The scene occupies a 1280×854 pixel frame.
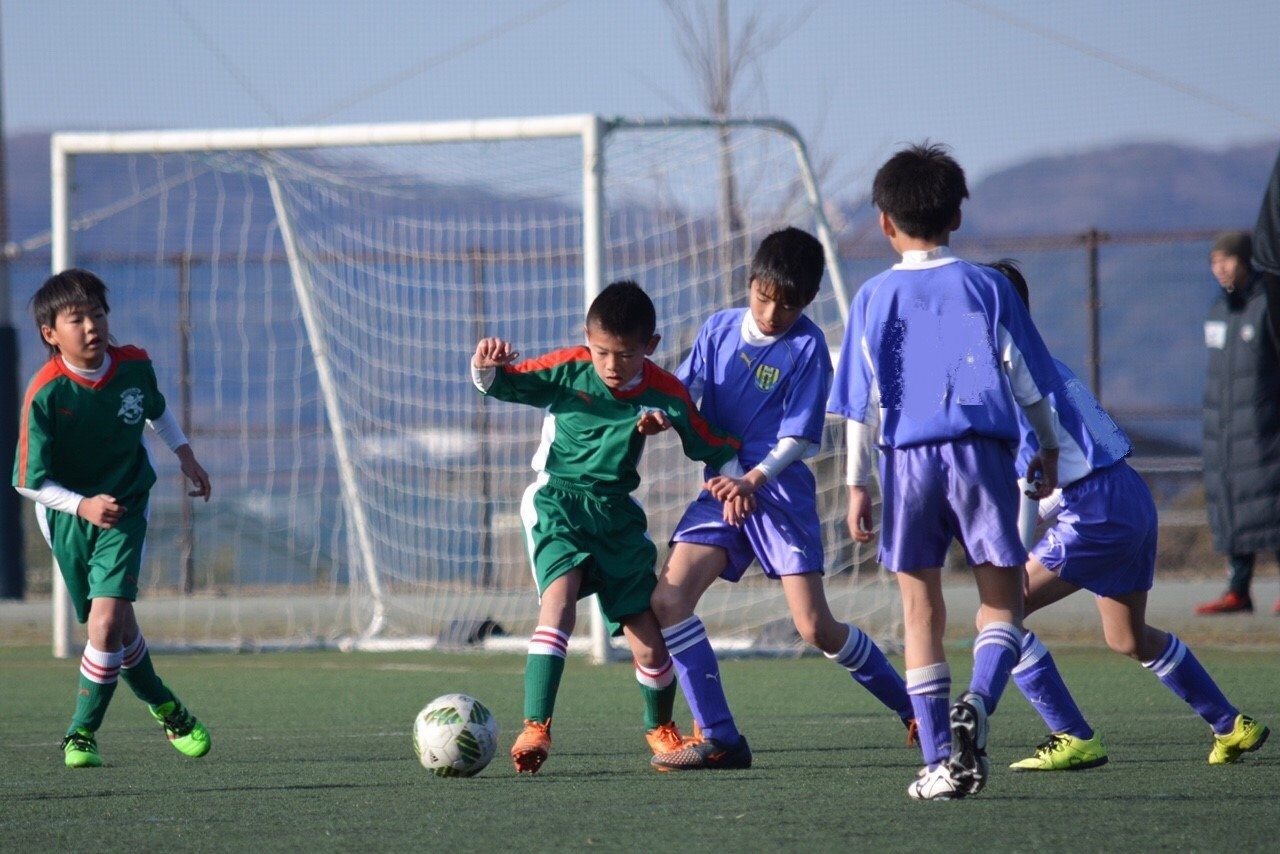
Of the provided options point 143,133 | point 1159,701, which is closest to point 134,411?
point 1159,701

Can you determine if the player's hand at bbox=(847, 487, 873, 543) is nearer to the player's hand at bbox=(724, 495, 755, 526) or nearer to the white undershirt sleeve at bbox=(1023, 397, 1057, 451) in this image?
the white undershirt sleeve at bbox=(1023, 397, 1057, 451)

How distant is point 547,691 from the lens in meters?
4.85

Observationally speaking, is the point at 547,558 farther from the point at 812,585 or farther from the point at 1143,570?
the point at 1143,570

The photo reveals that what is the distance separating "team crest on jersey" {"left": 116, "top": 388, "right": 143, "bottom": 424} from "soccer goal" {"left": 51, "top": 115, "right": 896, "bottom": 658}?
131 inches

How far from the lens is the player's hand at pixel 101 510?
5.14 metres

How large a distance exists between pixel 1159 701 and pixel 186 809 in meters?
3.92

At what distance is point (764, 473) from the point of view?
495cm

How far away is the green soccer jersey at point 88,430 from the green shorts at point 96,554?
103 mm

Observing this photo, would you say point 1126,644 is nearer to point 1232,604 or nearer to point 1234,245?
point 1234,245

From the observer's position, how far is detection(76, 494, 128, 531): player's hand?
5.14 m

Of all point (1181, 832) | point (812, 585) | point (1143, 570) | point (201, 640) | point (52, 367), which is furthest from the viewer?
point (201, 640)

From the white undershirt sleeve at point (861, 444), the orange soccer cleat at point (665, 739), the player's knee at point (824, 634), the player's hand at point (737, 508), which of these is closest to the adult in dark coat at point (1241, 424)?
the player's knee at point (824, 634)

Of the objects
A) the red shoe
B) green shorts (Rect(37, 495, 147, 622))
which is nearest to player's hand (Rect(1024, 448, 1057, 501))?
green shorts (Rect(37, 495, 147, 622))

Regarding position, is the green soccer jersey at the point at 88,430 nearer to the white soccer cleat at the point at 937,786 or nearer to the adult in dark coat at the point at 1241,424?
the white soccer cleat at the point at 937,786
